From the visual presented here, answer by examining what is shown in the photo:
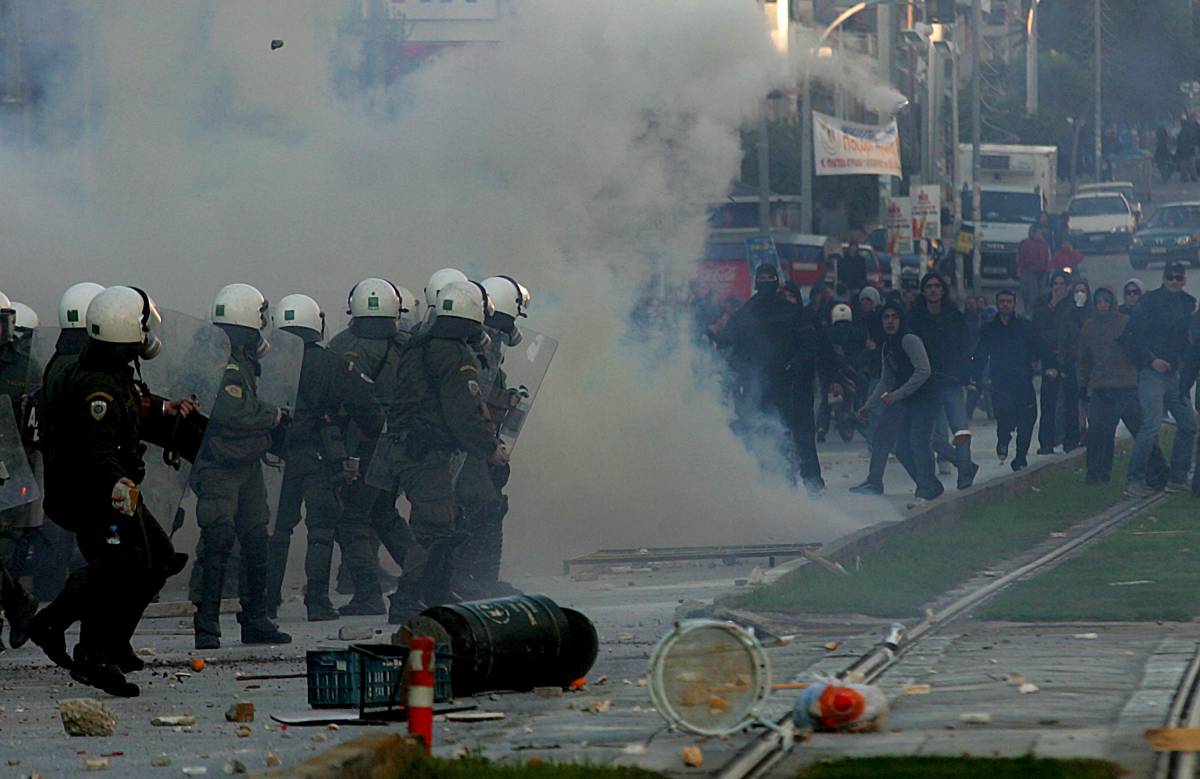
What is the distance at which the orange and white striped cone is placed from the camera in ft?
21.7

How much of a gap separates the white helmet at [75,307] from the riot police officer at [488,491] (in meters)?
2.17

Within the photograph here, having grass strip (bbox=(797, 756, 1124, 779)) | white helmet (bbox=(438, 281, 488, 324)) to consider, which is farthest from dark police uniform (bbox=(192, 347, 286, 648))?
grass strip (bbox=(797, 756, 1124, 779))

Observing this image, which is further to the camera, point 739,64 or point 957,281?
point 957,281

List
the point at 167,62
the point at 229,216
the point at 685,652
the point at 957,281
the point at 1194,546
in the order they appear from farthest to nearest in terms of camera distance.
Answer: the point at 957,281 < the point at 167,62 < the point at 229,216 < the point at 1194,546 < the point at 685,652

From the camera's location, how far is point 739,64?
65.0ft

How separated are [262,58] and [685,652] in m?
13.8

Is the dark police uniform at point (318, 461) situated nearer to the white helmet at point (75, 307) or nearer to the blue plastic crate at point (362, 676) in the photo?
the white helmet at point (75, 307)

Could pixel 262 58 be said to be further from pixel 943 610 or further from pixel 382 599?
pixel 943 610

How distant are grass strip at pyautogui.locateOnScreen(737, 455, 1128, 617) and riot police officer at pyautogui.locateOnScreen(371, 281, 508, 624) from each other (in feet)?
4.98

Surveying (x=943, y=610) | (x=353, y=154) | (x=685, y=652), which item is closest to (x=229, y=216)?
(x=353, y=154)

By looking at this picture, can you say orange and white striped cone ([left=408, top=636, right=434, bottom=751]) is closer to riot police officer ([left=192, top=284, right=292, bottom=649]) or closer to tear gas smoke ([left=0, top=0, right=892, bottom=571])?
riot police officer ([left=192, top=284, right=292, bottom=649])

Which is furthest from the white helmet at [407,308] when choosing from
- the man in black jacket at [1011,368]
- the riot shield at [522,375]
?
the man in black jacket at [1011,368]

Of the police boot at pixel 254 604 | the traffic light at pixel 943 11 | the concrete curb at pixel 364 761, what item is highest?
the traffic light at pixel 943 11

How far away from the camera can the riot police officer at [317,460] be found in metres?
11.6
